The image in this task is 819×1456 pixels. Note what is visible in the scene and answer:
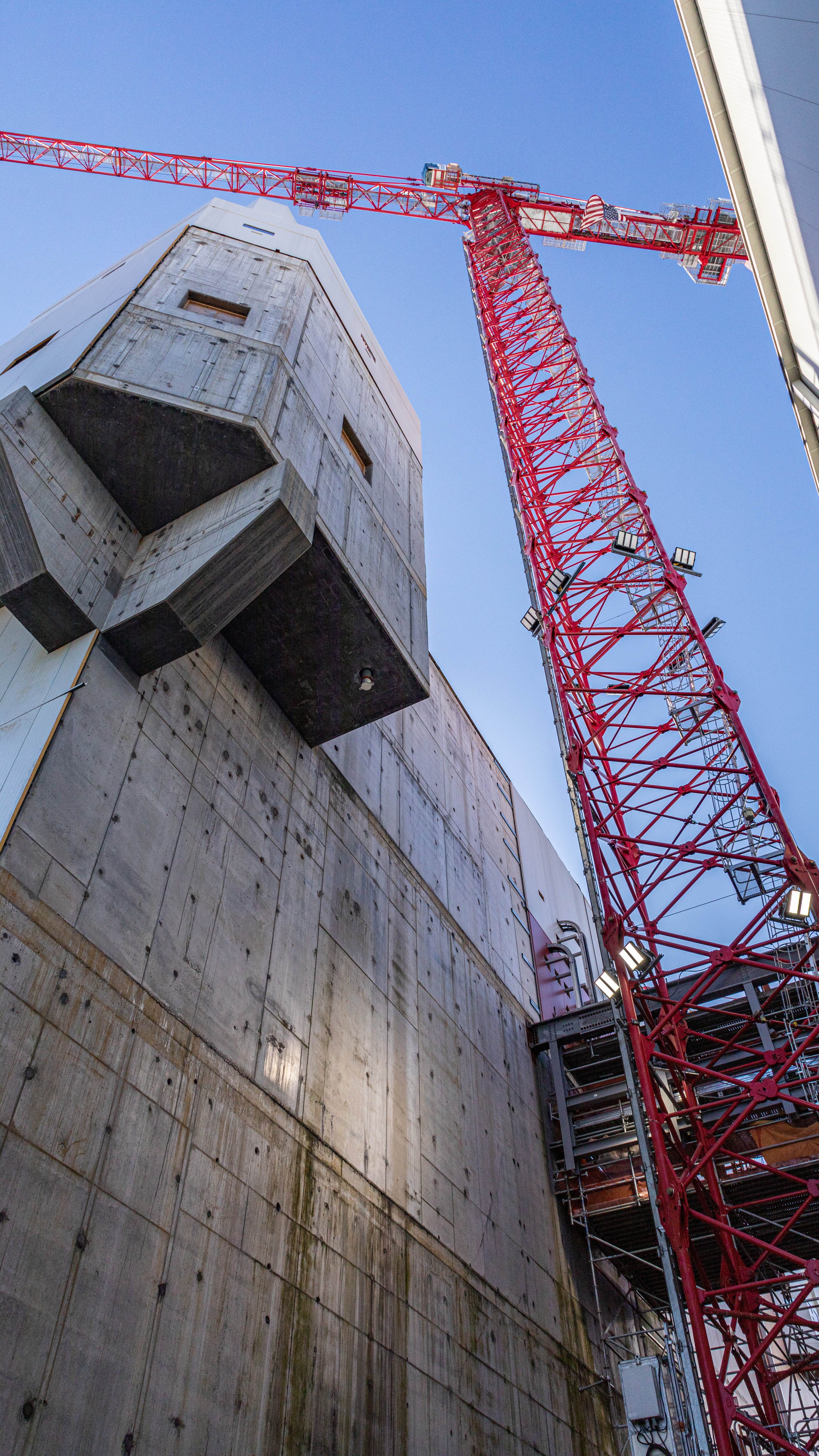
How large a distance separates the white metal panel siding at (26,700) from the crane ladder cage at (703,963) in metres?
12.5

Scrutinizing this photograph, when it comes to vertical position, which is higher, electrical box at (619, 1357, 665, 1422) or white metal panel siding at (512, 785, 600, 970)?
white metal panel siding at (512, 785, 600, 970)

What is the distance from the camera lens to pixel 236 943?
12.2m

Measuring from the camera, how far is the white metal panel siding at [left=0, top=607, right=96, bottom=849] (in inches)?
388

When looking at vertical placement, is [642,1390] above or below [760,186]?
below

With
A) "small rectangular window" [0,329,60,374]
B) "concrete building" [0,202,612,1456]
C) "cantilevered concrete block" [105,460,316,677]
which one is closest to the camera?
"concrete building" [0,202,612,1456]

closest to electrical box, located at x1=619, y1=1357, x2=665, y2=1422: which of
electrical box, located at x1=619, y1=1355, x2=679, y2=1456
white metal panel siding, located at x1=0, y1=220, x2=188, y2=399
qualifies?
electrical box, located at x1=619, y1=1355, x2=679, y2=1456

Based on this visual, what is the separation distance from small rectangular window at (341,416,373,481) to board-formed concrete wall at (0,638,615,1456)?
15.6 ft

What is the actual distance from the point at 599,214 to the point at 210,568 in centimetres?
3853

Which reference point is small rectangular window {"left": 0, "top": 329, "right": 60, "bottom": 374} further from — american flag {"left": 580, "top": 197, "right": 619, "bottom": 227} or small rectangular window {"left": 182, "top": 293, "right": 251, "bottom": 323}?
american flag {"left": 580, "top": 197, "right": 619, "bottom": 227}

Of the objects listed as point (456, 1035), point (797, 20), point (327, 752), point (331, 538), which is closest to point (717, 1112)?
point (456, 1035)

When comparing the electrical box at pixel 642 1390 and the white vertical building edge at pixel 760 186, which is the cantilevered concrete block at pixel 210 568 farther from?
the electrical box at pixel 642 1390

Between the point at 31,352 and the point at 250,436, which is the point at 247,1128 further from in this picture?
the point at 31,352

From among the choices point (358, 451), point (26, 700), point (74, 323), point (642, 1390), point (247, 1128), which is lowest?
point (642, 1390)

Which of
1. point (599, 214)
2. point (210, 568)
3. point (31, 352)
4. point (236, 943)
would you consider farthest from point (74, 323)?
point (599, 214)
